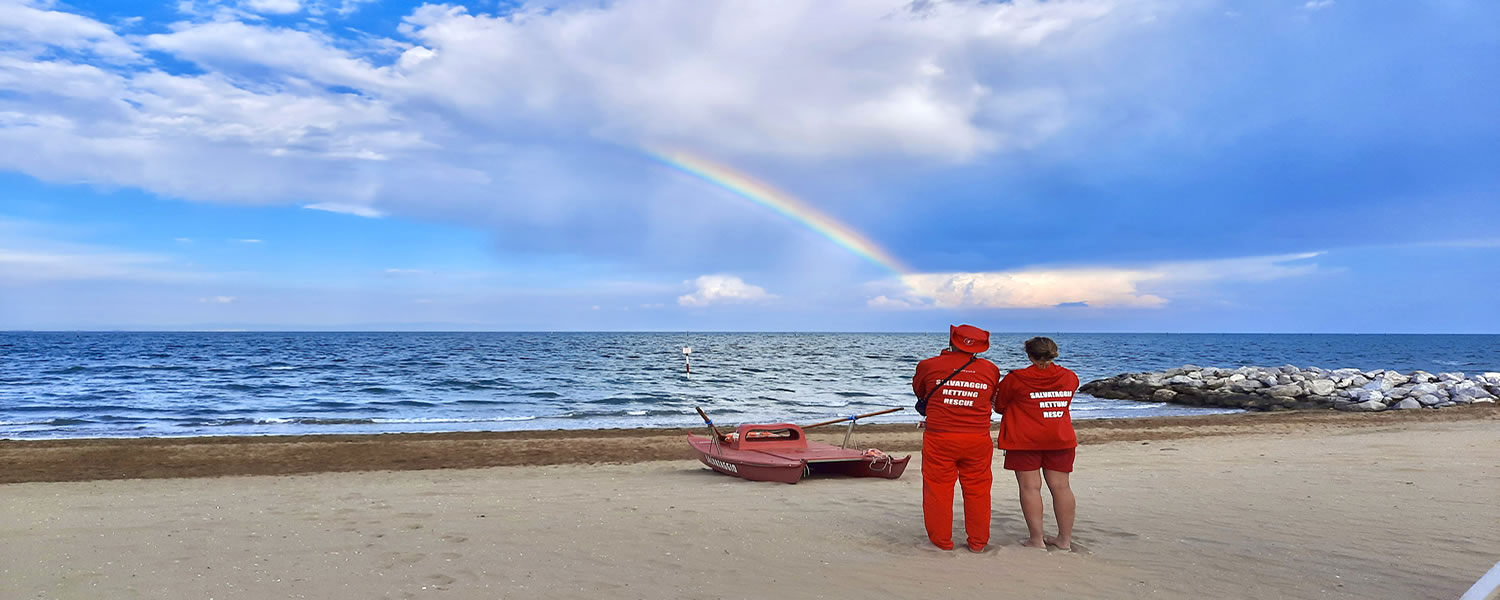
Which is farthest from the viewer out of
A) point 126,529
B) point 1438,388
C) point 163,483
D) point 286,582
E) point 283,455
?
point 1438,388

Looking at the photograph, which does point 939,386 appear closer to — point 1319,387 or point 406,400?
point 406,400

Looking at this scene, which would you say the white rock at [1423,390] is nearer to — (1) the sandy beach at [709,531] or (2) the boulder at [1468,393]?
(2) the boulder at [1468,393]

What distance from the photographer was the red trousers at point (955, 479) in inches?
263

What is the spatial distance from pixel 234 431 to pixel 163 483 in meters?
10.3

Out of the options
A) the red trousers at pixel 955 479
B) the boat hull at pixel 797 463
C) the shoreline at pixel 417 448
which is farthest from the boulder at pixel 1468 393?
the red trousers at pixel 955 479

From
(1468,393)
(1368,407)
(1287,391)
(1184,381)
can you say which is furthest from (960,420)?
(1184,381)

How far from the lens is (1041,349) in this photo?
21.3ft

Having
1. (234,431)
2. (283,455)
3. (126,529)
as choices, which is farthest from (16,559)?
(234,431)

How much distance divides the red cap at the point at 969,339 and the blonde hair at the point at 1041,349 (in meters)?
0.31

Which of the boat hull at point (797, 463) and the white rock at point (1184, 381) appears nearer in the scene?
the boat hull at point (797, 463)

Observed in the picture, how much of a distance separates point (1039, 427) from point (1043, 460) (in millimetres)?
380

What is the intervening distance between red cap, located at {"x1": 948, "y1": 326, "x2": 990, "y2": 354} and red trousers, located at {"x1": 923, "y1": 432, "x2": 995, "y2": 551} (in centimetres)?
Answer: 63

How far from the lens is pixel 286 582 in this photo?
6.30m

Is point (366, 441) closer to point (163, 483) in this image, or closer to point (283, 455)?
point (283, 455)
